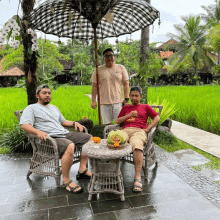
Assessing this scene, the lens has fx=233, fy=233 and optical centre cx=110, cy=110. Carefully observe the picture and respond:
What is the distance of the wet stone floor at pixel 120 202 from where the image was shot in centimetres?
206

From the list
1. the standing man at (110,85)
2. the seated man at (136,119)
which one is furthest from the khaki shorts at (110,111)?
the seated man at (136,119)

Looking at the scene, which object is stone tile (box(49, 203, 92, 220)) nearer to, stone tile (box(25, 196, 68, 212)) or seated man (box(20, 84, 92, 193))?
stone tile (box(25, 196, 68, 212))

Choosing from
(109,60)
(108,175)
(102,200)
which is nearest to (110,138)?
(108,175)

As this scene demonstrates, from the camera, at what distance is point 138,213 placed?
2.07 meters

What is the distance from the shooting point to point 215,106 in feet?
21.3

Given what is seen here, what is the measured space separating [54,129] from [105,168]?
2.45 feet

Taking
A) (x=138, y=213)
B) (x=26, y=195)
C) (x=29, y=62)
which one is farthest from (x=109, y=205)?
(x=29, y=62)

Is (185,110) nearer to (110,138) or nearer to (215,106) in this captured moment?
(215,106)

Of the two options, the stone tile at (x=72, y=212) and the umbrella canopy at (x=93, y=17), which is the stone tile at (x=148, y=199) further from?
the umbrella canopy at (x=93, y=17)

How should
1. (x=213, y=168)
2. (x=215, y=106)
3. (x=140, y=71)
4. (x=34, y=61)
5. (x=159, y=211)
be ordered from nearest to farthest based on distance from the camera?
(x=159, y=211) → (x=213, y=168) → (x=34, y=61) → (x=140, y=71) → (x=215, y=106)

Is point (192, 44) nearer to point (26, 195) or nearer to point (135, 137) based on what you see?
point (135, 137)

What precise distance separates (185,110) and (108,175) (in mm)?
4859

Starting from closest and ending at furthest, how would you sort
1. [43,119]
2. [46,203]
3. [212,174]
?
1. [46,203]
2. [43,119]
3. [212,174]

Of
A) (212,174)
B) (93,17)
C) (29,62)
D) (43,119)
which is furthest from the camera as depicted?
Answer: (29,62)
